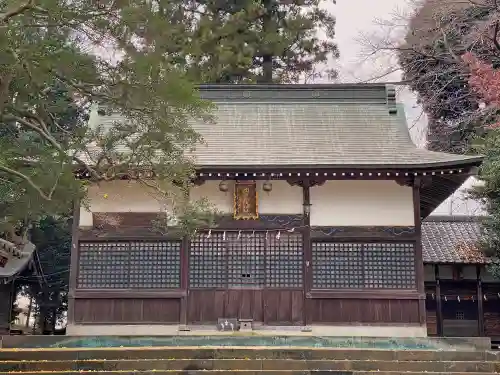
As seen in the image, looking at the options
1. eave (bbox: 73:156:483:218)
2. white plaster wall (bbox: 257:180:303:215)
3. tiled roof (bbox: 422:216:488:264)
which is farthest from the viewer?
tiled roof (bbox: 422:216:488:264)

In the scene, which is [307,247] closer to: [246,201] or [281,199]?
[281,199]

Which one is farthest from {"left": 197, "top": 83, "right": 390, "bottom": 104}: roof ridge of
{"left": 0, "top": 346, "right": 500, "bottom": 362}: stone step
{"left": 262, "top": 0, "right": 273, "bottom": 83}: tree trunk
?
{"left": 262, "top": 0, "right": 273, "bottom": 83}: tree trunk

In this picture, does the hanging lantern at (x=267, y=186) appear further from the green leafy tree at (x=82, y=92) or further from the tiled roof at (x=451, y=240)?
the tiled roof at (x=451, y=240)

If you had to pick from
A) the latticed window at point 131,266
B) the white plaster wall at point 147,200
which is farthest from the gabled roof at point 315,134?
the latticed window at point 131,266

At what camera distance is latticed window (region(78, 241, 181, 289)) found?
12961mm

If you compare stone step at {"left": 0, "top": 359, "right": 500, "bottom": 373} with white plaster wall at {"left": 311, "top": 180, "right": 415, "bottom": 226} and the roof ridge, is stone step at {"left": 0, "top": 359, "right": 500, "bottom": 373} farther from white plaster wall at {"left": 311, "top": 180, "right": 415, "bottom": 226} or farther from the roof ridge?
the roof ridge

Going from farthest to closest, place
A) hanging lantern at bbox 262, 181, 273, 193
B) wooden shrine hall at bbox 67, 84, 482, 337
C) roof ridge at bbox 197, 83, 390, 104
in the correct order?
roof ridge at bbox 197, 83, 390, 104
hanging lantern at bbox 262, 181, 273, 193
wooden shrine hall at bbox 67, 84, 482, 337

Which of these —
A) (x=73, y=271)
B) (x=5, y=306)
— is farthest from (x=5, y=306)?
(x=73, y=271)

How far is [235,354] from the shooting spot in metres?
9.69

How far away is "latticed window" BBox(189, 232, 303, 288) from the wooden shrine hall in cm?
2

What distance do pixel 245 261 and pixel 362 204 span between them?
2.88 m

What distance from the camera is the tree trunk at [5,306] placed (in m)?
15.6

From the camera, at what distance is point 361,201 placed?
13172mm

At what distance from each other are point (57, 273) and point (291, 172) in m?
12.0
